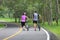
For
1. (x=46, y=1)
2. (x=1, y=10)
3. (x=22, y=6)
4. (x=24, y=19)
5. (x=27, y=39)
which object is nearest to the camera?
(x=27, y=39)

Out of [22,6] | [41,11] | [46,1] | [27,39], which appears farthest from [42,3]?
[27,39]

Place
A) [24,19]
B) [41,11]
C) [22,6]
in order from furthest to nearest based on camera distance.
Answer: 1. [22,6]
2. [41,11]
3. [24,19]

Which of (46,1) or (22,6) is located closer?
(46,1)

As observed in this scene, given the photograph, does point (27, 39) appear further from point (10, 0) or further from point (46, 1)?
point (10, 0)

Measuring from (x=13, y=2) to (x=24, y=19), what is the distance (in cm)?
4105

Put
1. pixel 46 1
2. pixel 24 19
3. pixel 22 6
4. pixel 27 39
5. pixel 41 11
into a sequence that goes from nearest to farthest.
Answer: pixel 27 39, pixel 24 19, pixel 46 1, pixel 41 11, pixel 22 6

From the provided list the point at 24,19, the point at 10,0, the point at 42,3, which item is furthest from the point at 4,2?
the point at 24,19

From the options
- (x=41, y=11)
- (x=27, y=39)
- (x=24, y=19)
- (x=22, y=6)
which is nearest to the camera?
(x=27, y=39)

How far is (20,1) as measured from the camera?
69.1 meters

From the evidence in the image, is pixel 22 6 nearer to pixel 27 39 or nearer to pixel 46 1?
pixel 46 1

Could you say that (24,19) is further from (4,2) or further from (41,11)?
(4,2)

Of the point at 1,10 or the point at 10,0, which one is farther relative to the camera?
the point at 1,10

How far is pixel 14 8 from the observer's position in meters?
69.1

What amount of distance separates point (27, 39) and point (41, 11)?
139ft
